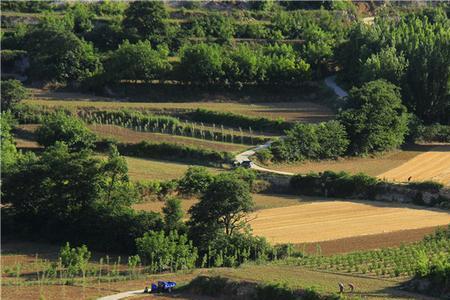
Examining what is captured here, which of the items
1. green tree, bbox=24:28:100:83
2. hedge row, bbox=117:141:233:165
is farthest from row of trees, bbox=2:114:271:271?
green tree, bbox=24:28:100:83

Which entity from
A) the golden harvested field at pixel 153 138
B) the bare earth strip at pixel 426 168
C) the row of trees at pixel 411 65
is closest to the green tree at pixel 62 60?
the golden harvested field at pixel 153 138

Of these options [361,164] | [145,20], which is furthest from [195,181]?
[145,20]

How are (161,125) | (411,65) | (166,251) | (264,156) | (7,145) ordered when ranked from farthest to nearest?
(411,65) → (161,125) → (264,156) → (7,145) → (166,251)

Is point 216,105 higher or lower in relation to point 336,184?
higher

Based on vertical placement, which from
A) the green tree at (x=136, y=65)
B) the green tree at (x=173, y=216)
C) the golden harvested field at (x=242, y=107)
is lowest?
the green tree at (x=173, y=216)

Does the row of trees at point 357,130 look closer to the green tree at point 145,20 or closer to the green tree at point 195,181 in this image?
the green tree at point 195,181

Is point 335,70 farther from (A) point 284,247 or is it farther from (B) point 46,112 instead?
(A) point 284,247

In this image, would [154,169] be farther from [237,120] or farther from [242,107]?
[242,107]
